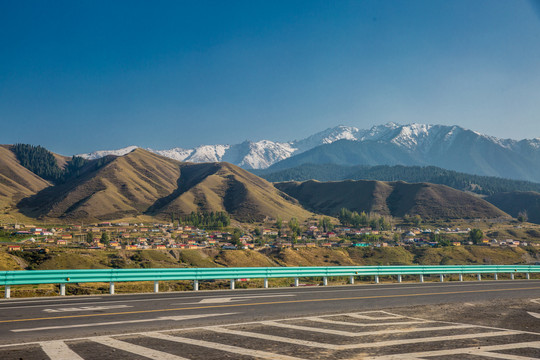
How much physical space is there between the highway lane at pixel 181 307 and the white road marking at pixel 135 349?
95 cm

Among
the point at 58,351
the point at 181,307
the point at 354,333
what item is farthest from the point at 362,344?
the point at 181,307

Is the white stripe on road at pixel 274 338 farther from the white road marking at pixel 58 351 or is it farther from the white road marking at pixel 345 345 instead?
the white road marking at pixel 58 351

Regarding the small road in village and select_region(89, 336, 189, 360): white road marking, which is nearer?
select_region(89, 336, 189, 360): white road marking

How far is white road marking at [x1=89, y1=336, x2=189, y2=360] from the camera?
8.42 meters

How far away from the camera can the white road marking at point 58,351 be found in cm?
829

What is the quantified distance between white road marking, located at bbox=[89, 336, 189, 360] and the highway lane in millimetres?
948

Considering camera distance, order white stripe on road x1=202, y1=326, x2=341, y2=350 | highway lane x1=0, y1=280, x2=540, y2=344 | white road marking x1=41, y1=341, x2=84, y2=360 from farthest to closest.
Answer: highway lane x1=0, y1=280, x2=540, y2=344 → white stripe on road x1=202, y1=326, x2=341, y2=350 → white road marking x1=41, y1=341, x2=84, y2=360

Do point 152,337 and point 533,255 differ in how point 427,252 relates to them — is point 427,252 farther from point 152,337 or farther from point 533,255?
point 152,337

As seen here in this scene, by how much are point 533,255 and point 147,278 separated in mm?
158387

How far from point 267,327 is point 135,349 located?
4005mm

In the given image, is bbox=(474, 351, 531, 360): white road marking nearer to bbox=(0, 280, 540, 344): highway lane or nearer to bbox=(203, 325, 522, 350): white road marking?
bbox=(203, 325, 522, 350): white road marking

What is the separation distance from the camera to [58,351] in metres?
8.79

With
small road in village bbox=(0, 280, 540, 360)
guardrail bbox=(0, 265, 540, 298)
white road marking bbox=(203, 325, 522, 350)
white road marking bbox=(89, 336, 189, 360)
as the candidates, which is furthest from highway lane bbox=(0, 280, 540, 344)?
white road marking bbox=(203, 325, 522, 350)

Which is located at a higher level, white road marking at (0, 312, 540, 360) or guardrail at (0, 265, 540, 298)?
guardrail at (0, 265, 540, 298)
